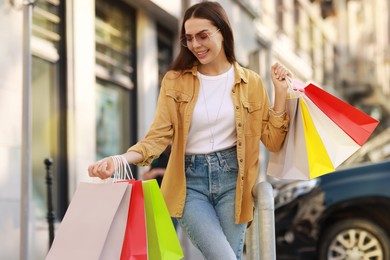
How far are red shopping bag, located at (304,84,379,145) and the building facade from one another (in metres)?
2.33

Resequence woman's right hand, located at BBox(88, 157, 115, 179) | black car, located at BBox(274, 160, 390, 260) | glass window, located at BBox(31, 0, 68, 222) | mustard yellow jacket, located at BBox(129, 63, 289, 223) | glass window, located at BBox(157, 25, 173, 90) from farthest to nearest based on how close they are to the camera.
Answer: glass window, located at BBox(157, 25, 173, 90), glass window, located at BBox(31, 0, 68, 222), black car, located at BBox(274, 160, 390, 260), mustard yellow jacket, located at BBox(129, 63, 289, 223), woman's right hand, located at BBox(88, 157, 115, 179)

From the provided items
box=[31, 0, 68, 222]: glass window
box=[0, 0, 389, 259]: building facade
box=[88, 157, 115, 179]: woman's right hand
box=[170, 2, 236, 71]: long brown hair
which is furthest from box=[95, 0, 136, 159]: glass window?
box=[88, 157, 115, 179]: woman's right hand

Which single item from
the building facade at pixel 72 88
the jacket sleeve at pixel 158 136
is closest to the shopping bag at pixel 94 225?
the jacket sleeve at pixel 158 136

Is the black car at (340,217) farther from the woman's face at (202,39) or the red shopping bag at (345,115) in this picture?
the woman's face at (202,39)

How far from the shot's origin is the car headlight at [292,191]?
8.72 metres

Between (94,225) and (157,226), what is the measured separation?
266 mm

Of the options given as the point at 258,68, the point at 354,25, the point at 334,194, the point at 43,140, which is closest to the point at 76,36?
the point at 43,140

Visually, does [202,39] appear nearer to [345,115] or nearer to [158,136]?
[158,136]

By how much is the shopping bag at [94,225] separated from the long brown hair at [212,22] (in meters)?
0.83

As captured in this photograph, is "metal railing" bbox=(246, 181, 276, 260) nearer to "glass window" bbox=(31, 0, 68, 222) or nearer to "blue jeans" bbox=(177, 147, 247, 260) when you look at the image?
"blue jeans" bbox=(177, 147, 247, 260)

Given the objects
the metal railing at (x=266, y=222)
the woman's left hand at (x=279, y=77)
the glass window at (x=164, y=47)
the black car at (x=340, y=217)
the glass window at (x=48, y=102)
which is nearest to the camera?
the metal railing at (x=266, y=222)

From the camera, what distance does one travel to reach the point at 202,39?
13.2 feet

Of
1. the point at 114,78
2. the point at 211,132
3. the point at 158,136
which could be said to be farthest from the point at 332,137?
the point at 114,78

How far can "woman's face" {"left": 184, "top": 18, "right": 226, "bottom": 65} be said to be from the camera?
13.1 feet
